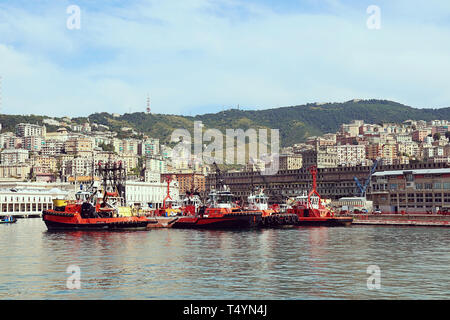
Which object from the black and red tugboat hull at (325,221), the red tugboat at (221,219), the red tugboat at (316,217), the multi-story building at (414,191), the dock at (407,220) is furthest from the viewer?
the multi-story building at (414,191)

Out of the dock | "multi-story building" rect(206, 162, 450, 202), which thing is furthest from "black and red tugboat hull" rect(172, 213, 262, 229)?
"multi-story building" rect(206, 162, 450, 202)

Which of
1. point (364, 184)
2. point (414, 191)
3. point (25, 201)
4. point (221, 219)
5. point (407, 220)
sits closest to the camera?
point (221, 219)

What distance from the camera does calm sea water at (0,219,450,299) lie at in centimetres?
2819

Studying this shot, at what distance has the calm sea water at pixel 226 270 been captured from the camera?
28188mm

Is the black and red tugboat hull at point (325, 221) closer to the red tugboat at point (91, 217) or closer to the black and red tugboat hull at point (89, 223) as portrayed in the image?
the red tugboat at point (91, 217)

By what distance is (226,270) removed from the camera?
117 ft

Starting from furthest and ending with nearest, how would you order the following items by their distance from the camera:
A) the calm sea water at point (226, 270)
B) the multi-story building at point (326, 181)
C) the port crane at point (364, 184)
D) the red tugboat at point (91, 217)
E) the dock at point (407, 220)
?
the multi-story building at point (326, 181)
the port crane at point (364, 184)
the dock at point (407, 220)
the red tugboat at point (91, 217)
the calm sea water at point (226, 270)

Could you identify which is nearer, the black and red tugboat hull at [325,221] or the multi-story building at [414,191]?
the black and red tugboat hull at [325,221]

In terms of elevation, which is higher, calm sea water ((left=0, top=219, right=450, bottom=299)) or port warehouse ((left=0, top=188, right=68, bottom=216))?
port warehouse ((left=0, top=188, right=68, bottom=216))

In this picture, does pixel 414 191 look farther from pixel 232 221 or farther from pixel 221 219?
pixel 221 219

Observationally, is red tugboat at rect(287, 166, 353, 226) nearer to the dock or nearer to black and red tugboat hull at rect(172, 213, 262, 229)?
the dock

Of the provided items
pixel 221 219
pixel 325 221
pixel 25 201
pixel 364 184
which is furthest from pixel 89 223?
pixel 364 184

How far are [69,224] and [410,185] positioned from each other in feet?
238

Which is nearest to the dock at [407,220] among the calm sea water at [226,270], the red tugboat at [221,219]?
the red tugboat at [221,219]
